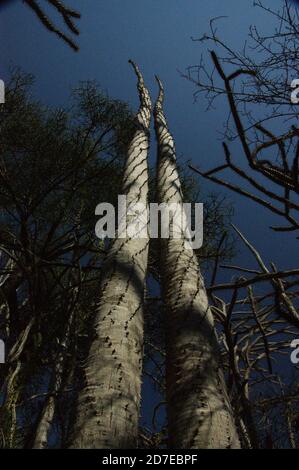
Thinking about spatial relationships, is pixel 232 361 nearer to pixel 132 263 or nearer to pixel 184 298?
pixel 184 298

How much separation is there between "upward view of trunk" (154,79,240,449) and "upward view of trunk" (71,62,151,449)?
155 mm

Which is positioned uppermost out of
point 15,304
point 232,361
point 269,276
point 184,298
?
point 15,304

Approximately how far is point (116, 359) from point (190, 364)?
330 millimetres

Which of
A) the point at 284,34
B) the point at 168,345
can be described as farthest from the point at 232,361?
the point at 284,34

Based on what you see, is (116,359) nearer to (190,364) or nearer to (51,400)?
(190,364)

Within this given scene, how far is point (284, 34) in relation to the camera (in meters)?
2.05

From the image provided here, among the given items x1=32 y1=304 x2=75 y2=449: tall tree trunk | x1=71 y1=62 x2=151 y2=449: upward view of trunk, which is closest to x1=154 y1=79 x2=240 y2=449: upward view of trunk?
x1=71 y1=62 x2=151 y2=449: upward view of trunk

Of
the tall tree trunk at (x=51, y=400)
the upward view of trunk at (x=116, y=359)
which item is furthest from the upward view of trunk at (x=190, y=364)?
the tall tree trunk at (x=51, y=400)

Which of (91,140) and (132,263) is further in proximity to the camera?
(91,140)

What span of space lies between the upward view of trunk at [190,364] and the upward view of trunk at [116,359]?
155mm

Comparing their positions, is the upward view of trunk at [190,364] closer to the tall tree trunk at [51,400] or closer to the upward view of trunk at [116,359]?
the upward view of trunk at [116,359]

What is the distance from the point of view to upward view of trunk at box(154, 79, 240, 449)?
1452 mm

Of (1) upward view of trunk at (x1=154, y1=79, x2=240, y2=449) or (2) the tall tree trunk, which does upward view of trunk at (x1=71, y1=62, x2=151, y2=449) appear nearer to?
(1) upward view of trunk at (x1=154, y1=79, x2=240, y2=449)
